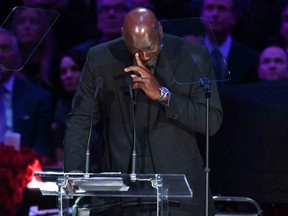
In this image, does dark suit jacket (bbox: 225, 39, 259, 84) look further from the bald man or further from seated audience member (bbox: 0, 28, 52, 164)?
the bald man

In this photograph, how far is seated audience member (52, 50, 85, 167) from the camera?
623 centimetres

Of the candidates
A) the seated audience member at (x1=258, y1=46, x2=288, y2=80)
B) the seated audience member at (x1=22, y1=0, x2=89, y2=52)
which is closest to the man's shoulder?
the seated audience member at (x1=22, y1=0, x2=89, y2=52)

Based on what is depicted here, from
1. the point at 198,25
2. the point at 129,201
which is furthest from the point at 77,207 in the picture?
the point at 198,25

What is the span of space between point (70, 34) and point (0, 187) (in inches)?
71.9

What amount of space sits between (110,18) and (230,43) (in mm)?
891

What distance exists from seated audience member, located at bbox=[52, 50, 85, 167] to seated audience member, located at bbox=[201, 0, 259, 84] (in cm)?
99

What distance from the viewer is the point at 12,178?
487cm

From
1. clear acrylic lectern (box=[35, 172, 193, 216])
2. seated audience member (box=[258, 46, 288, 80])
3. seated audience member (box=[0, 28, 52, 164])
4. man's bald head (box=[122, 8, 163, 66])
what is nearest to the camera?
clear acrylic lectern (box=[35, 172, 193, 216])

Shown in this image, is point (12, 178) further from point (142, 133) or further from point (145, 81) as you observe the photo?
point (145, 81)

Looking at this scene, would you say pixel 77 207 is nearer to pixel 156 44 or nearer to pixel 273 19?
pixel 156 44

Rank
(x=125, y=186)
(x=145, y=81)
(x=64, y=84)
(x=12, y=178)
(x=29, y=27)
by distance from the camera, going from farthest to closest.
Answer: (x=64, y=84), (x=12, y=178), (x=29, y=27), (x=145, y=81), (x=125, y=186)

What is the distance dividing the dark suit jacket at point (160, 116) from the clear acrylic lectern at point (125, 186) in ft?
1.45

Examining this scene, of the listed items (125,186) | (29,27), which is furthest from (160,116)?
(29,27)

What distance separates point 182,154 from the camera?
12.6 ft
